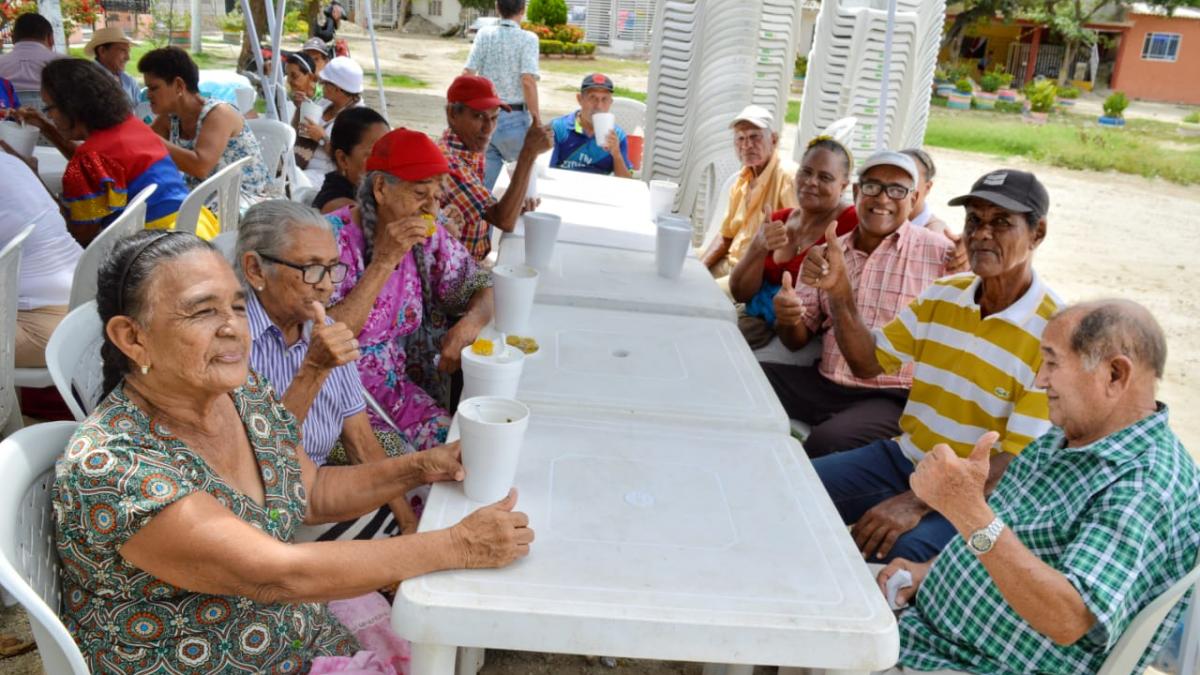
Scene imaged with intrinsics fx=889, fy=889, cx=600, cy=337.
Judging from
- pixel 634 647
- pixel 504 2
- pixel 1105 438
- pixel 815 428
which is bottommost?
pixel 815 428

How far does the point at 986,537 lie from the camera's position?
1.59 metres

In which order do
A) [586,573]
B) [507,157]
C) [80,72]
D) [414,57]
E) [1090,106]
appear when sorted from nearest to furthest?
[586,573], [80,72], [507,157], [414,57], [1090,106]

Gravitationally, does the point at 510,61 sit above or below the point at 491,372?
above

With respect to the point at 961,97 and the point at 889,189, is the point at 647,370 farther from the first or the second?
the point at 961,97

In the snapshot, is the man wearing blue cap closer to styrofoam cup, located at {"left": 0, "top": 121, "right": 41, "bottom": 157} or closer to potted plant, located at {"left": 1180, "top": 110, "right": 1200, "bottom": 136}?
styrofoam cup, located at {"left": 0, "top": 121, "right": 41, "bottom": 157}

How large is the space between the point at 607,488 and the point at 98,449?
2.94 ft

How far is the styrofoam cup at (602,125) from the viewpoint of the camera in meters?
5.58

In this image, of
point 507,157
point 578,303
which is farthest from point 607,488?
point 507,157

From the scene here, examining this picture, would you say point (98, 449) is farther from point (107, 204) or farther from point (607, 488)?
point (107, 204)

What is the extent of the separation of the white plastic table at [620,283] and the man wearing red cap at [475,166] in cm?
22

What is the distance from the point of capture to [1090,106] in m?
27.1

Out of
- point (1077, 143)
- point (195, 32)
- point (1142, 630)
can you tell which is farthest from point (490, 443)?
point (195, 32)

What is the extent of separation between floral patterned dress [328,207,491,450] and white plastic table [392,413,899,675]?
3.17 feet

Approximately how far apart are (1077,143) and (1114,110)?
21.1ft
